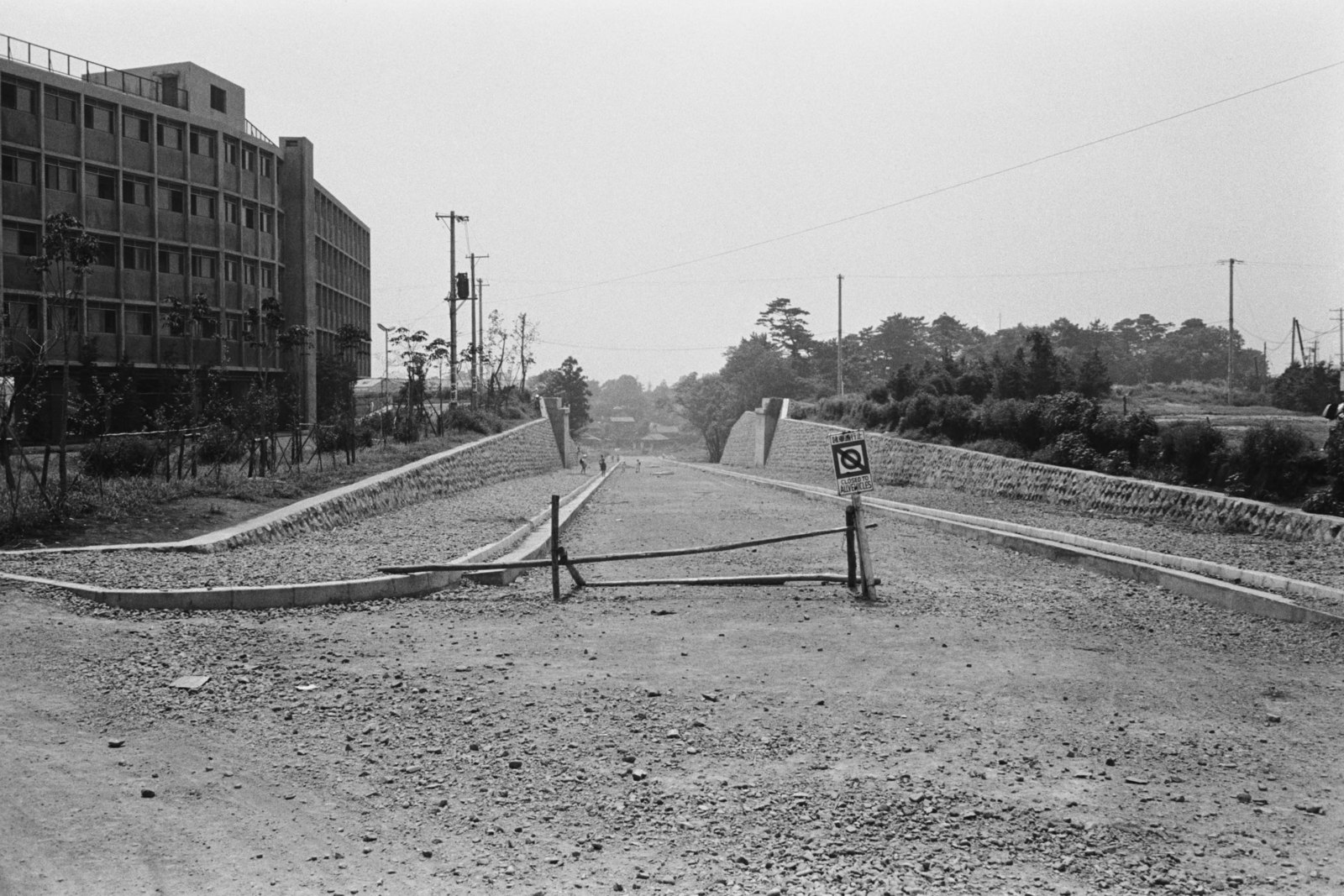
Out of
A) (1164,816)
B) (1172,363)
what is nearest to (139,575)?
(1164,816)

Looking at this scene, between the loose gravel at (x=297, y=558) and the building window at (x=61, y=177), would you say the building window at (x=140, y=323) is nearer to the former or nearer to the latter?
the building window at (x=61, y=177)

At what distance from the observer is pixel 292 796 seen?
17.7 feet

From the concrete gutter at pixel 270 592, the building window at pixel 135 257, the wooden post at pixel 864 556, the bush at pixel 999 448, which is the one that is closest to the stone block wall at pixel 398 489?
the concrete gutter at pixel 270 592

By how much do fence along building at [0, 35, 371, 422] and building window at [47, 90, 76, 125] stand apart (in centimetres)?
6

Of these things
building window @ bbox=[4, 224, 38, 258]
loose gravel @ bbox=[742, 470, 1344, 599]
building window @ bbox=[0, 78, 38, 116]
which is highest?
building window @ bbox=[0, 78, 38, 116]

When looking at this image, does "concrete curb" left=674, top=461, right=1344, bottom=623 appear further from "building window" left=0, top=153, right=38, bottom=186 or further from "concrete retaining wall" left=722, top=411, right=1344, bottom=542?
"building window" left=0, top=153, right=38, bottom=186

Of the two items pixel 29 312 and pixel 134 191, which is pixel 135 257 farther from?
pixel 29 312

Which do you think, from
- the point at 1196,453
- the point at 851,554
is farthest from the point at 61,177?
the point at 1196,453

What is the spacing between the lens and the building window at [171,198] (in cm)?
4550

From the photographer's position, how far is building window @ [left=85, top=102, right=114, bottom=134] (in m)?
42.1

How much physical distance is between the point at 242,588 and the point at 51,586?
1.69 meters

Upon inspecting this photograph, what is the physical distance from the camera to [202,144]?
48.0 metres

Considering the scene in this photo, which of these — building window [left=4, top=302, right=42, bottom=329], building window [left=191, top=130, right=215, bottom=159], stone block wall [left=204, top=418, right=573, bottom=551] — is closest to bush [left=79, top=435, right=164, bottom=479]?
stone block wall [left=204, top=418, right=573, bottom=551]

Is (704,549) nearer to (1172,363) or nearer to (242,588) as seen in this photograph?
(242,588)
